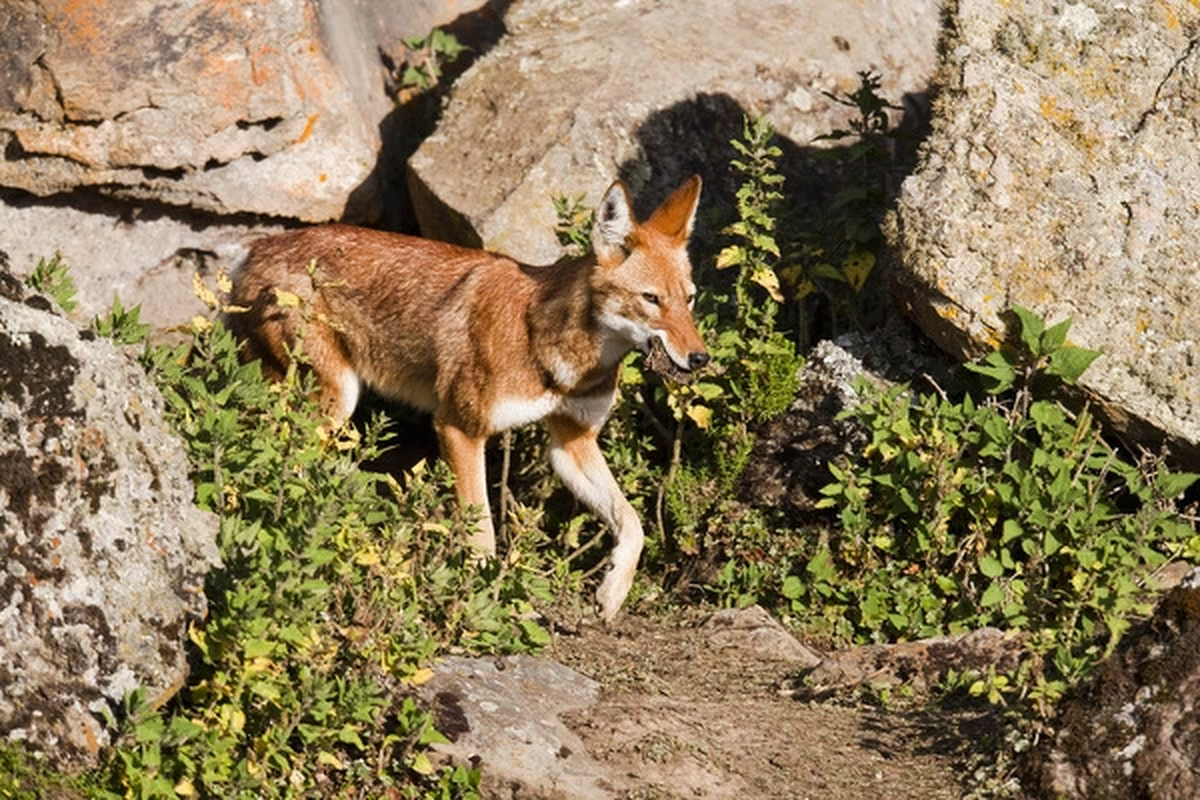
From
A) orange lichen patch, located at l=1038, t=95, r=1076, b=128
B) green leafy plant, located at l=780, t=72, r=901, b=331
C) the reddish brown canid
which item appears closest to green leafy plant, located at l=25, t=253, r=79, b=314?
the reddish brown canid

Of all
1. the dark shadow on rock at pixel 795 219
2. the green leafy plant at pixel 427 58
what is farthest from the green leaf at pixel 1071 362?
the green leafy plant at pixel 427 58

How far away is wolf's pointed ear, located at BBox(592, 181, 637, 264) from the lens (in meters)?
8.95

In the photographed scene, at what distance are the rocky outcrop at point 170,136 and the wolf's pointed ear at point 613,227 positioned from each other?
281cm

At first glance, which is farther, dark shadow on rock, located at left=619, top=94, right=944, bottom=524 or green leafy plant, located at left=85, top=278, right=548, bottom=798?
dark shadow on rock, located at left=619, top=94, right=944, bottom=524

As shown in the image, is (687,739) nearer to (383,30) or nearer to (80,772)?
(80,772)

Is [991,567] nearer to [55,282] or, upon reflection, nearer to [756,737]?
[756,737]

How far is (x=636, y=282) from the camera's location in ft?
29.5

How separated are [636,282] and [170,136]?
3.43 m

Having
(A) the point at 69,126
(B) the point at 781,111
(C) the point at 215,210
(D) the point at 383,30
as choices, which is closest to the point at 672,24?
(B) the point at 781,111

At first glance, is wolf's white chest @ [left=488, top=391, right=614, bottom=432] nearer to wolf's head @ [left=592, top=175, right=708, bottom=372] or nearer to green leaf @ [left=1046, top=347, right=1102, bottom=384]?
wolf's head @ [left=592, top=175, right=708, bottom=372]

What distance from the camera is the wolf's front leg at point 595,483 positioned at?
30.1ft

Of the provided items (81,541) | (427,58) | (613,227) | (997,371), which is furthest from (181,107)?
(997,371)

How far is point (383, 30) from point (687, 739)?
7.07 metres

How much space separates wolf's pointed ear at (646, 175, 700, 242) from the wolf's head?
0.13 m
